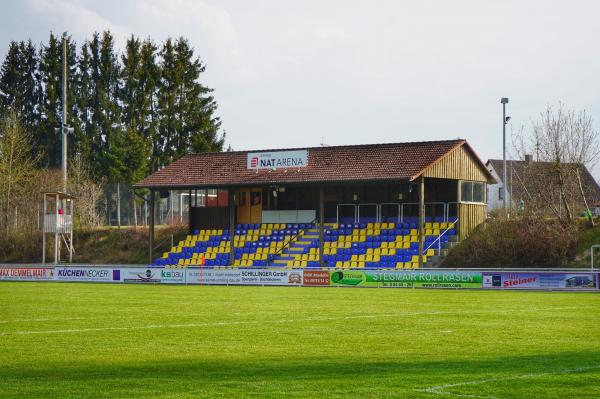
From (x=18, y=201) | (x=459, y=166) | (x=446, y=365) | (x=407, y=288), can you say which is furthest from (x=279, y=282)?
(x=18, y=201)

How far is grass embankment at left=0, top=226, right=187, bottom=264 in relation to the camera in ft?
205

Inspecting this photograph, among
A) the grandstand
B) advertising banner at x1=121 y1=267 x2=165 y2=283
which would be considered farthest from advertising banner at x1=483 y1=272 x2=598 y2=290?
advertising banner at x1=121 y1=267 x2=165 y2=283

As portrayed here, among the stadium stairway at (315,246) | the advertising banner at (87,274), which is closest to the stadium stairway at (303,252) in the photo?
the stadium stairway at (315,246)

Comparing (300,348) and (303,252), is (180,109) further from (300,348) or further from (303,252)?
(300,348)

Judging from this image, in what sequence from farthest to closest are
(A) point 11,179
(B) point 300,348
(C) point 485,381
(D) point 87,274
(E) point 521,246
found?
1. (A) point 11,179
2. (E) point 521,246
3. (D) point 87,274
4. (B) point 300,348
5. (C) point 485,381

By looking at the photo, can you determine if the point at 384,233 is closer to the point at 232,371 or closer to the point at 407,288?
the point at 407,288

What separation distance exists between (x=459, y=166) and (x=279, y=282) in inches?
576

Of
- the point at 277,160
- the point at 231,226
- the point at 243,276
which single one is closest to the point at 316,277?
the point at 243,276

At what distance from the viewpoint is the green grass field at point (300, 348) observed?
12.5 metres

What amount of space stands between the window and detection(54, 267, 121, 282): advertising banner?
61.9 ft

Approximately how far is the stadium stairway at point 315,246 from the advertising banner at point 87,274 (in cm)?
678

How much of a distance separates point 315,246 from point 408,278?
1327 centimetres

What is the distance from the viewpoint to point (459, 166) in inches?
2052

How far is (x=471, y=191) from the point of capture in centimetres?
5372
